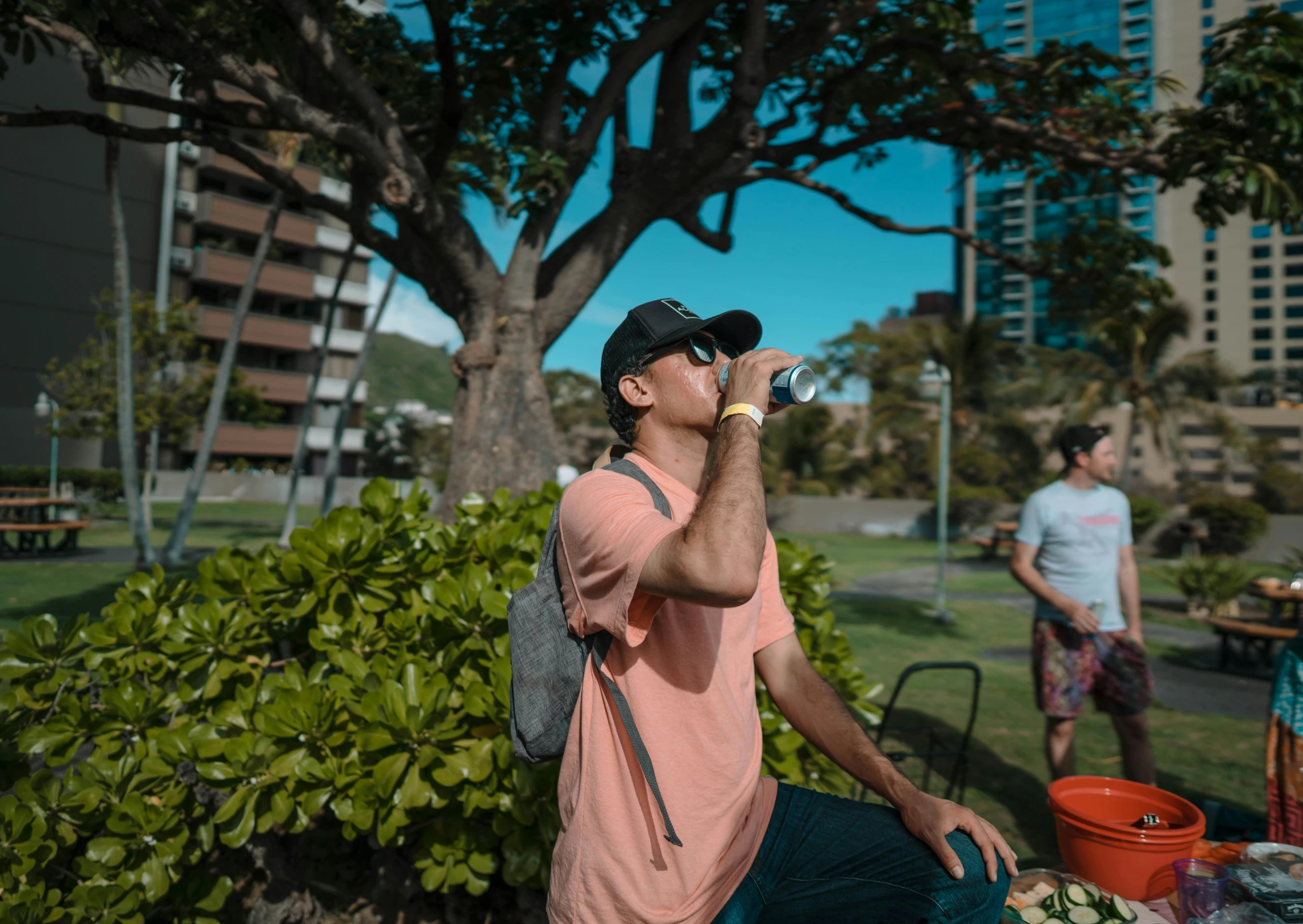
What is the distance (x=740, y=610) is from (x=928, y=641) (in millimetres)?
8834

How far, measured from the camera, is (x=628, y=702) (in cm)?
146

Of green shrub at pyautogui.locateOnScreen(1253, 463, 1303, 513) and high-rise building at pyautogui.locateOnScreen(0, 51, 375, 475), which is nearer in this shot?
high-rise building at pyautogui.locateOnScreen(0, 51, 375, 475)

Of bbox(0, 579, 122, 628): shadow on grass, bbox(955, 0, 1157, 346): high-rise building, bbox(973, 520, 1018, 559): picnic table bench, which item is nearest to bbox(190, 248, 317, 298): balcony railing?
bbox(0, 579, 122, 628): shadow on grass

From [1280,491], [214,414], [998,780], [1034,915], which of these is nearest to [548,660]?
[1034,915]

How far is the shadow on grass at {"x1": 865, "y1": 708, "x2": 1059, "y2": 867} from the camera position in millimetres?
4141

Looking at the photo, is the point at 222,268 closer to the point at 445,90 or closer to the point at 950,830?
the point at 445,90

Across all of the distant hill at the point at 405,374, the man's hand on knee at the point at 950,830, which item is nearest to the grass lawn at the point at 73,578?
the man's hand on knee at the point at 950,830

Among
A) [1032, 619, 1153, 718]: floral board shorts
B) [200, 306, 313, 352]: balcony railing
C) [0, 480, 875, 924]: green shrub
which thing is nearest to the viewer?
[0, 480, 875, 924]: green shrub

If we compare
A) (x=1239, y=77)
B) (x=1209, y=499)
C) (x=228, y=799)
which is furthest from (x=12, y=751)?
(x=1209, y=499)

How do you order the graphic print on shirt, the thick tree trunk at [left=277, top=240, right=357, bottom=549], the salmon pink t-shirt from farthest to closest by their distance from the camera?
the thick tree trunk at [left=277, top=240, right=357, bottom=549]
the graphic print on shirt
the salmon pink t-shirt

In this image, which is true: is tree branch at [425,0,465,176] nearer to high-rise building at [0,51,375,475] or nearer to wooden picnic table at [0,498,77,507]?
high-rise building at [0,51,375,475]

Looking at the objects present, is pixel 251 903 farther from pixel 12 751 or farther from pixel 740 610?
pixel 740 610

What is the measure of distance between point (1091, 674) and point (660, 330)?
3.46m

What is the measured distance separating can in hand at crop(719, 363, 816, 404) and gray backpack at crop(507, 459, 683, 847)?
29cm
